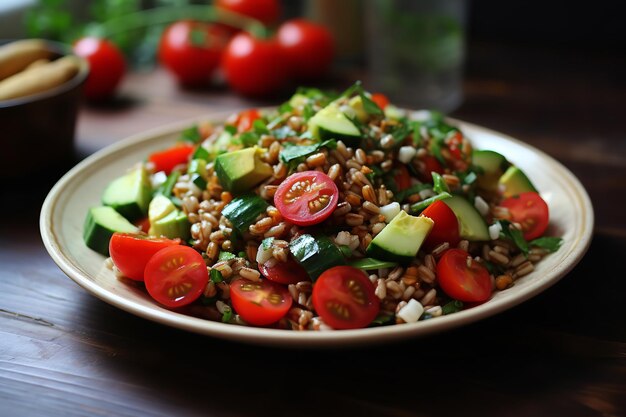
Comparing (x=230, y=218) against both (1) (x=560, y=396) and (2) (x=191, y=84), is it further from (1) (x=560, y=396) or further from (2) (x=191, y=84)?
(2) (x=191, y=84)

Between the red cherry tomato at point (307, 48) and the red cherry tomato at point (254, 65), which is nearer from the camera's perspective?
the red cherry tomato at point (254, 65)

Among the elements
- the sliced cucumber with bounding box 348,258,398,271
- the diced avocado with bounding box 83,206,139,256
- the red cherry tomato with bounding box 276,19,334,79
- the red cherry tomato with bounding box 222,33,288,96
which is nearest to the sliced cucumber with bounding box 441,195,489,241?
the sliced cucumber with bounding box 348,258,398,271

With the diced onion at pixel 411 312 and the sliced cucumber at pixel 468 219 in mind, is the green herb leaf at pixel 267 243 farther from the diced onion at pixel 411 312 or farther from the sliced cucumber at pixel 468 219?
the sliced cucumber at pixel 468 219

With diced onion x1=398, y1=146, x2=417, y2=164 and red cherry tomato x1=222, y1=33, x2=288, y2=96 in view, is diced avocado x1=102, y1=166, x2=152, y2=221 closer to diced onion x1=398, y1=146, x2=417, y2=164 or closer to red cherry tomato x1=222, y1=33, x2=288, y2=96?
diced onion x1=398, y1=146, x2=417, y2=164

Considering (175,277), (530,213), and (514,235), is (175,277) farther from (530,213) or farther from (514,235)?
(530,213)

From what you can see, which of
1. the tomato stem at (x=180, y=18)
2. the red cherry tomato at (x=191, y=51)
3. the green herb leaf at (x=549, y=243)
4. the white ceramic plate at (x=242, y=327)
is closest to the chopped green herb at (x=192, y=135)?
the white ceramic plate at (x=242, y=327)

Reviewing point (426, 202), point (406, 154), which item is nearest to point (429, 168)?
point (406, 154)
